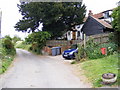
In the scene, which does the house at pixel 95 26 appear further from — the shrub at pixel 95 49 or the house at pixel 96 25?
the shrub at pixel 95 49

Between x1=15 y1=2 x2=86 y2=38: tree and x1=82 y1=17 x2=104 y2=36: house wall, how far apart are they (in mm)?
2346

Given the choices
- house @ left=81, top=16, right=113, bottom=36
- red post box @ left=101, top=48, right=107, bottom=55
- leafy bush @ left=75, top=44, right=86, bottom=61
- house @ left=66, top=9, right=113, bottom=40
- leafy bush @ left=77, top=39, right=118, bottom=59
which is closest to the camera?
red post box @ left=101, top=48, right=107, bottom=55

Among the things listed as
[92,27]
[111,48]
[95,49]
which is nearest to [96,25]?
[92,27]

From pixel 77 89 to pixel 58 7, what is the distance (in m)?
15.9

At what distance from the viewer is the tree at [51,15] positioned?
70.2ft

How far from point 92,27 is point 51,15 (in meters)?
7.71

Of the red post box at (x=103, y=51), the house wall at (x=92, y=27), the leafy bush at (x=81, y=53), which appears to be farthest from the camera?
the house wall at (x=92, y=27)

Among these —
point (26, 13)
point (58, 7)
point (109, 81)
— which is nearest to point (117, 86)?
point (109, 81)

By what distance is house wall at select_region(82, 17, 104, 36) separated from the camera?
24.5 m

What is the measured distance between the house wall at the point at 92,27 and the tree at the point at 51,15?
2.35 m

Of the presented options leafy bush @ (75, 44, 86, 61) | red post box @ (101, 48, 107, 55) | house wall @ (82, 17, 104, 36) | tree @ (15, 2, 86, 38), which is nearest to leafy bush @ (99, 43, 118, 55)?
red post box @ (101, 48, 107, 55)

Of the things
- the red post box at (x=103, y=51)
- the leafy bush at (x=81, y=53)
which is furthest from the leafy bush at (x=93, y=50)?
the red post box at (x=103, y=51)

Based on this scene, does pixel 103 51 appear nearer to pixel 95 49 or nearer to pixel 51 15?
pixel 95 49

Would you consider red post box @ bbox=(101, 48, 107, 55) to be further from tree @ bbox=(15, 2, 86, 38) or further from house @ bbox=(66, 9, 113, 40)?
house @ bbox=(66, 9, 113, 40)
